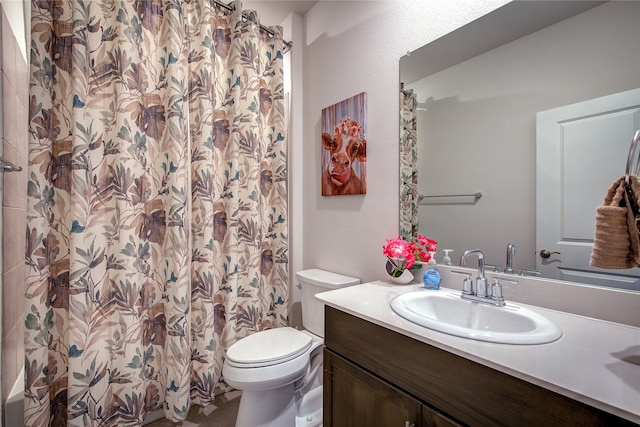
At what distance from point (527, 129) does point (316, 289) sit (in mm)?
1308

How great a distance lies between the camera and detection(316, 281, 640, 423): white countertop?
0.56 meters

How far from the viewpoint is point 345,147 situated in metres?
1.80

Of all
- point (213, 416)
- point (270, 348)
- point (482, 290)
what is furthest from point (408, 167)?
point (213, 416)

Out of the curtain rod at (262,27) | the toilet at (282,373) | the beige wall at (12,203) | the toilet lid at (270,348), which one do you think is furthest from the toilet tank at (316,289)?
the curtain rod at (262,27)

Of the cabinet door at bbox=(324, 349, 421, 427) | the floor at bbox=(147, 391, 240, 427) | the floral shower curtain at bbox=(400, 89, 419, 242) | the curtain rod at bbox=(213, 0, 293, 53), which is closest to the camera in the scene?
the cabinet door at bbox=(324, 349, 421, 427)

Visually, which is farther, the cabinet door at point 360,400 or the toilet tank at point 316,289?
the toilet tank at point 316,289

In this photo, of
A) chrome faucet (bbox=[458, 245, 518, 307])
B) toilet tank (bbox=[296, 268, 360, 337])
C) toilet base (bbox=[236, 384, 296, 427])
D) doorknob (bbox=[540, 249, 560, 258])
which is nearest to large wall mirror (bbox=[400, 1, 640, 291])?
doorknob (bbox=[540, 249, 560, 258])

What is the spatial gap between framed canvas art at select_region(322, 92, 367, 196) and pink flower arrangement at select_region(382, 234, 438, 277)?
43 cm

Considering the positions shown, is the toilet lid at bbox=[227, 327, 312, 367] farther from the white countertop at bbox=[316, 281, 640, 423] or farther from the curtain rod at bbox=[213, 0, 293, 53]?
the curtain rod at bbox=[213, 0, 293, 53]

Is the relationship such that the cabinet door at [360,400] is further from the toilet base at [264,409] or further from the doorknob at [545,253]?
the doorknob at [545,253]

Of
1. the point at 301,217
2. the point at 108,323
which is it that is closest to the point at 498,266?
the point at 301,217

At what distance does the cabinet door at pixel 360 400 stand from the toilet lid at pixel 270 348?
292 mm

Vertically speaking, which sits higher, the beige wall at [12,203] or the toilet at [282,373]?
the beige wall at [12,203]

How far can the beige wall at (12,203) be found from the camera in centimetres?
123
